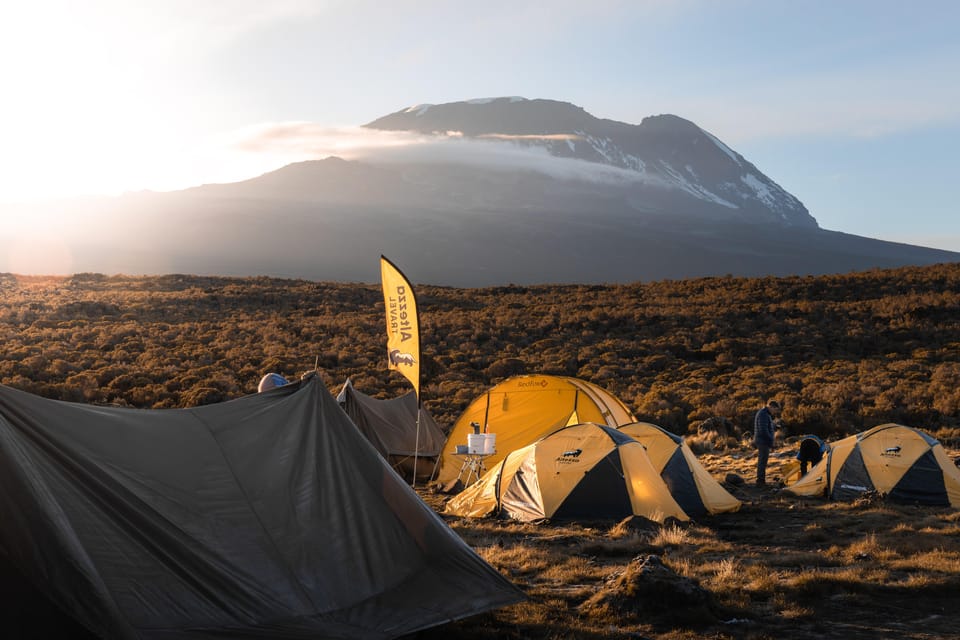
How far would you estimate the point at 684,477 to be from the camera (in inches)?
491

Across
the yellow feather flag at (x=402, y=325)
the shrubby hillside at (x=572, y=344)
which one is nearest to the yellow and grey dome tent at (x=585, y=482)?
the yellow feather flag at (x=402, y=325)

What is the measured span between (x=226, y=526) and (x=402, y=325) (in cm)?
822

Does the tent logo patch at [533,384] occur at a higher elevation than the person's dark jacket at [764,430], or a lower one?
higher

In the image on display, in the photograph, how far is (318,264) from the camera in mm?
143875

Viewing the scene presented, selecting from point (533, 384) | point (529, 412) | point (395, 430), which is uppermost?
point (533, 384)

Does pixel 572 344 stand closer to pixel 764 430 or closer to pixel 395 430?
pixel 395 430

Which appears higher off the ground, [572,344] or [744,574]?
[572,344]

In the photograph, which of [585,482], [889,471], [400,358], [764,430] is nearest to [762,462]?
[764,430]

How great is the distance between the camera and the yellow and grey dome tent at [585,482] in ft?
38.4

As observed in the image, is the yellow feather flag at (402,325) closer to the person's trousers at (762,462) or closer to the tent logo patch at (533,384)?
the tent logo patch at (533,384)

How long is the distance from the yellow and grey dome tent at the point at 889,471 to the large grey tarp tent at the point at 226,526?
29.9ft

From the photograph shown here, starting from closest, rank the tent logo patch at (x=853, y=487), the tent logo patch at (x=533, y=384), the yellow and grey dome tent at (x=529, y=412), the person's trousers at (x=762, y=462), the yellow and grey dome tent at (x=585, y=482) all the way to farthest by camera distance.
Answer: the yellow and grey dome tent at (x=585, y=482) → the tent logo patch at (x=853, y=487) → the yellow and grey dome tent at (x=529, y=412) → the person's trousers at (x=762, y=462) → the tent logo patch at (x=533, y=384)

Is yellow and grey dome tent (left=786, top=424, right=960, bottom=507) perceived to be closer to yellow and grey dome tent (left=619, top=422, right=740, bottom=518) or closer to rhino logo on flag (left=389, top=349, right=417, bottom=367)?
yellow and grey dome tent (left=619, top=422, right=740, bottom=518)

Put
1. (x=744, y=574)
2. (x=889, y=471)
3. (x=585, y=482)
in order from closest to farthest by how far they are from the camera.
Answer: (x=744, y=574) → (x=585, y=482) → (x=889, y=471)
